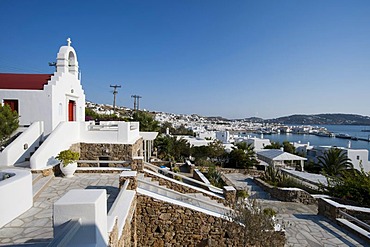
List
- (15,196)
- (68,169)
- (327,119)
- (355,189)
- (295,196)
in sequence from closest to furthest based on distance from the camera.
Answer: (15,196) < (68,169) < (355,189) < (295,196) < (327,119)

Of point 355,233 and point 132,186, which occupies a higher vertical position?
point 132,186

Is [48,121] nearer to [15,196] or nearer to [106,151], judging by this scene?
[106,151]

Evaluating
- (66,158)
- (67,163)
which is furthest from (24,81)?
(67,163)

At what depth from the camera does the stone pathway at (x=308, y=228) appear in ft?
23.9

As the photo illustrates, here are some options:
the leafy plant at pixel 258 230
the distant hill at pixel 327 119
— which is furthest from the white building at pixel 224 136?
the distant hill at pixel 327 119

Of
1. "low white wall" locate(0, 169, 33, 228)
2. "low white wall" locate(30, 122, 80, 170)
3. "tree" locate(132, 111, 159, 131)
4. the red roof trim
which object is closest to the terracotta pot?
"low white wall" locate(30, 122, 80, 170)

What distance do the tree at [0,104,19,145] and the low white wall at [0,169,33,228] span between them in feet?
17.4

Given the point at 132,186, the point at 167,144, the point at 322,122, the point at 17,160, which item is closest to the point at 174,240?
the point at 132,186

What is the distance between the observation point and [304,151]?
129 feet

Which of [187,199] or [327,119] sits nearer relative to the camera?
[187,199]

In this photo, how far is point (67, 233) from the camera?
2232mm

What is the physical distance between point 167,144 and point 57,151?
16.5m

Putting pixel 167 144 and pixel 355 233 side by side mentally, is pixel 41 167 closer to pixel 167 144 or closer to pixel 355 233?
pixel 355 233

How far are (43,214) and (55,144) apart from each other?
16.4ft
